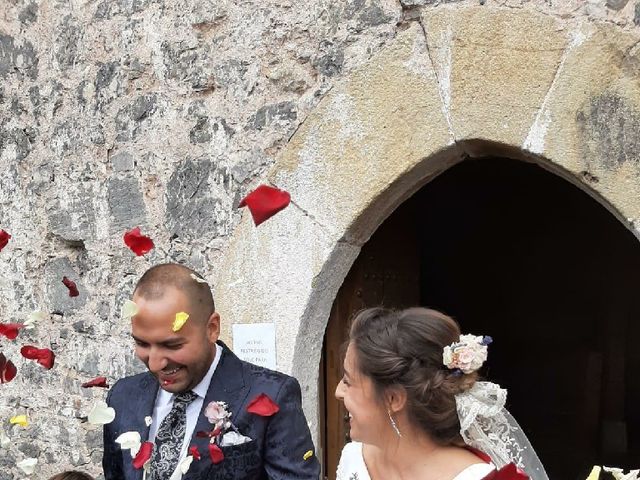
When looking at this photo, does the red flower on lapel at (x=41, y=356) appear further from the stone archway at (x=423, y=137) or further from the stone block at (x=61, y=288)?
the stone block at (x=61, y=288)

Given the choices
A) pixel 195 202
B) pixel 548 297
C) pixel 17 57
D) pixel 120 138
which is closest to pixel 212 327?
pixel 195 202

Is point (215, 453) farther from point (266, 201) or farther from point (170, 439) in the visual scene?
point (266, 201)

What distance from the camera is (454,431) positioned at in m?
1.72

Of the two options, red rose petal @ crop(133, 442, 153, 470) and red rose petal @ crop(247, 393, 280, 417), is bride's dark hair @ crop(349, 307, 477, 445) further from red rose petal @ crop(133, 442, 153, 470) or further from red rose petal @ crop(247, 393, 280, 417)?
red rose petal @ crop(133, 442, 153, 470)

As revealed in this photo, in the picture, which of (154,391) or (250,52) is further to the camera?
(250,52)

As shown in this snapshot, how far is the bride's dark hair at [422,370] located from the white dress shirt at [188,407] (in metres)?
0.53

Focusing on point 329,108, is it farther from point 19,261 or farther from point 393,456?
point 19,261

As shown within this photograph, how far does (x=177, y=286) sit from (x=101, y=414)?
36 cm

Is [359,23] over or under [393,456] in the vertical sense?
over

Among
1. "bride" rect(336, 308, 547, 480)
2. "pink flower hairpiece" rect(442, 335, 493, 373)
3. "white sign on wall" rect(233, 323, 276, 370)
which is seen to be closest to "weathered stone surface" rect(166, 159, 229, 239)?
"white sign on wall" rect(233, 323, 276, 370)

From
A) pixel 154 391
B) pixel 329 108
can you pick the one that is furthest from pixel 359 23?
pixel 154 391

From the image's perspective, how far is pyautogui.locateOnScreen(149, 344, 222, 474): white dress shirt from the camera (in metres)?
2.07

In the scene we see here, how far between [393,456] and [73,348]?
217 cm

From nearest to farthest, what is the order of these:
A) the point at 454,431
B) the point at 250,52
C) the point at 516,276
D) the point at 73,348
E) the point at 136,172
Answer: the point at 454,431, the point at 250,52, the point at 136,172, the point at 73,348, the point at 516,276
